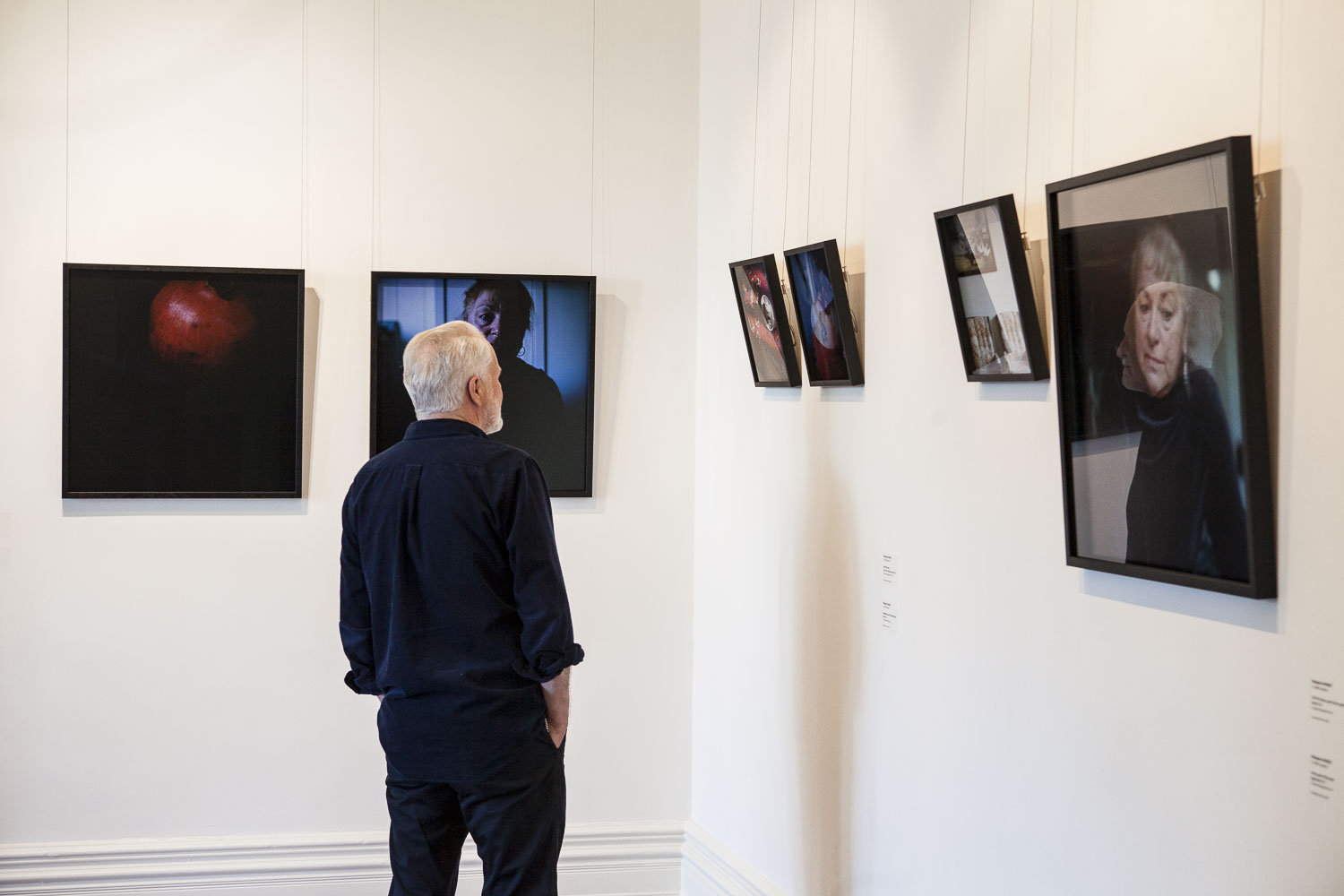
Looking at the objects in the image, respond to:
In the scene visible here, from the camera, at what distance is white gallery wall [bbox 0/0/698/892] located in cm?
362

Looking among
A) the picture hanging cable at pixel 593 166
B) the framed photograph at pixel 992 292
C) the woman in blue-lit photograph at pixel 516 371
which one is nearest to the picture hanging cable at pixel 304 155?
the woman in blue-lit photograph at pixel 516 371

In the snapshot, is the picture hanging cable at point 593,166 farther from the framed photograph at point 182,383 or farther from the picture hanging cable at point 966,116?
the picture hanging cable at point 966,116

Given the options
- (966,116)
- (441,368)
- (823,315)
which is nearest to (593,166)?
(823,315)

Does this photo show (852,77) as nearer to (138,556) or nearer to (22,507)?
(138,556)

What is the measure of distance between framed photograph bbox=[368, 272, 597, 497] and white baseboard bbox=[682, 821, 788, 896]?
4.39ft

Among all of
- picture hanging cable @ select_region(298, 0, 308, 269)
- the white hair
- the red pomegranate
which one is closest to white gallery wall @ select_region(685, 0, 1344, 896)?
the white hair

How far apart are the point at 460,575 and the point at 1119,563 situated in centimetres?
144

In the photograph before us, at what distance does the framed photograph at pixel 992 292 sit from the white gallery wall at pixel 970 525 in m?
0.05

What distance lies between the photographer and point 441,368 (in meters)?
2.52

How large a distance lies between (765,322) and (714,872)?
1.95 meters

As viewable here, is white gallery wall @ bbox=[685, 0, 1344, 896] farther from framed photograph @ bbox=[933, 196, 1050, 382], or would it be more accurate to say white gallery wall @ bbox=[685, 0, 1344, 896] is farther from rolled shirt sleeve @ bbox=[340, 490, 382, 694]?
rolled shirt sleeve @ bbox=[340, 490, 382, 694]

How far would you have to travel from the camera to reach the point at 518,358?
12.5 feet

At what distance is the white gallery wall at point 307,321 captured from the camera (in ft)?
11.9

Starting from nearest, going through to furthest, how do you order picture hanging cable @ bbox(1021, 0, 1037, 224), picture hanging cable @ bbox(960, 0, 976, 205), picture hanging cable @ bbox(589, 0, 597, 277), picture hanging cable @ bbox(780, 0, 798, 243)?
picture hanging cable @ bbox(1021, 0, 1037, 224), picture hanging cable @ bbox(960, 0, 976, 205), picture hanging cable @ bbox(780, 0, 798, 243), picture hanging cable @ bbox(589, 0, 597, 277)
